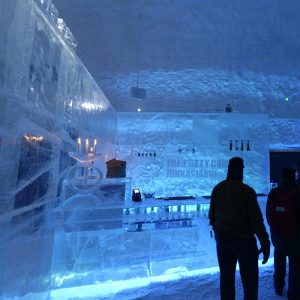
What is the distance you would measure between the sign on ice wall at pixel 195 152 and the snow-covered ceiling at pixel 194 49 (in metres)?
0.43

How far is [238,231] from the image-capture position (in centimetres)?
154

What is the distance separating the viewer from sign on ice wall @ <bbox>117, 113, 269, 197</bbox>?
4664mm

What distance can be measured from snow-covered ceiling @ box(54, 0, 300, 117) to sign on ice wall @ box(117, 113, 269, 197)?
426 millimetres

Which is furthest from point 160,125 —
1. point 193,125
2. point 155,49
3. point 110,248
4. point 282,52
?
point 110,248

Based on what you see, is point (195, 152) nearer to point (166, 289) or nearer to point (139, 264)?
point (139, 264)

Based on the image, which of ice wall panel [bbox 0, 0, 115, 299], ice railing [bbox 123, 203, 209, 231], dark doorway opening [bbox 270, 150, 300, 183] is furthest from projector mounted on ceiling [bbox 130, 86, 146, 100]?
dark doorway opening [bbox 270, 150, 300, 183]

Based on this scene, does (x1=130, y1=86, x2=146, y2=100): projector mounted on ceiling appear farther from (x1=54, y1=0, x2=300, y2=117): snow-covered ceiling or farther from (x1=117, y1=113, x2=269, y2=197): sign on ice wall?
(x1=117, y1=113, x2=269, y2=197): sign on ice wall

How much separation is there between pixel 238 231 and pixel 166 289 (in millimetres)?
1091

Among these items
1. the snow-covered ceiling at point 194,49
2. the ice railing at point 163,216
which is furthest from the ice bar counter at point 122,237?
the snow-covered ceiling at point 194,49

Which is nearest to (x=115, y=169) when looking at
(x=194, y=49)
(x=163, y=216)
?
(x=163, y=216)

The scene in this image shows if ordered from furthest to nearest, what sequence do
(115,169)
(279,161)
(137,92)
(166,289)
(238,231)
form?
(279,161), (137,92), (115,169), (166,289), (238,231)

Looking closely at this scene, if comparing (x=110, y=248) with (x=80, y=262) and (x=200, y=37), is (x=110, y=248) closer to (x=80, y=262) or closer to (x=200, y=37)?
(x=80, y=262)

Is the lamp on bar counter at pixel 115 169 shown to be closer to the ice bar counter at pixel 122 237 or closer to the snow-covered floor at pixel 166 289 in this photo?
the ice bar counter at pixel 122 237

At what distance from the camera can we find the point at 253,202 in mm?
1530
